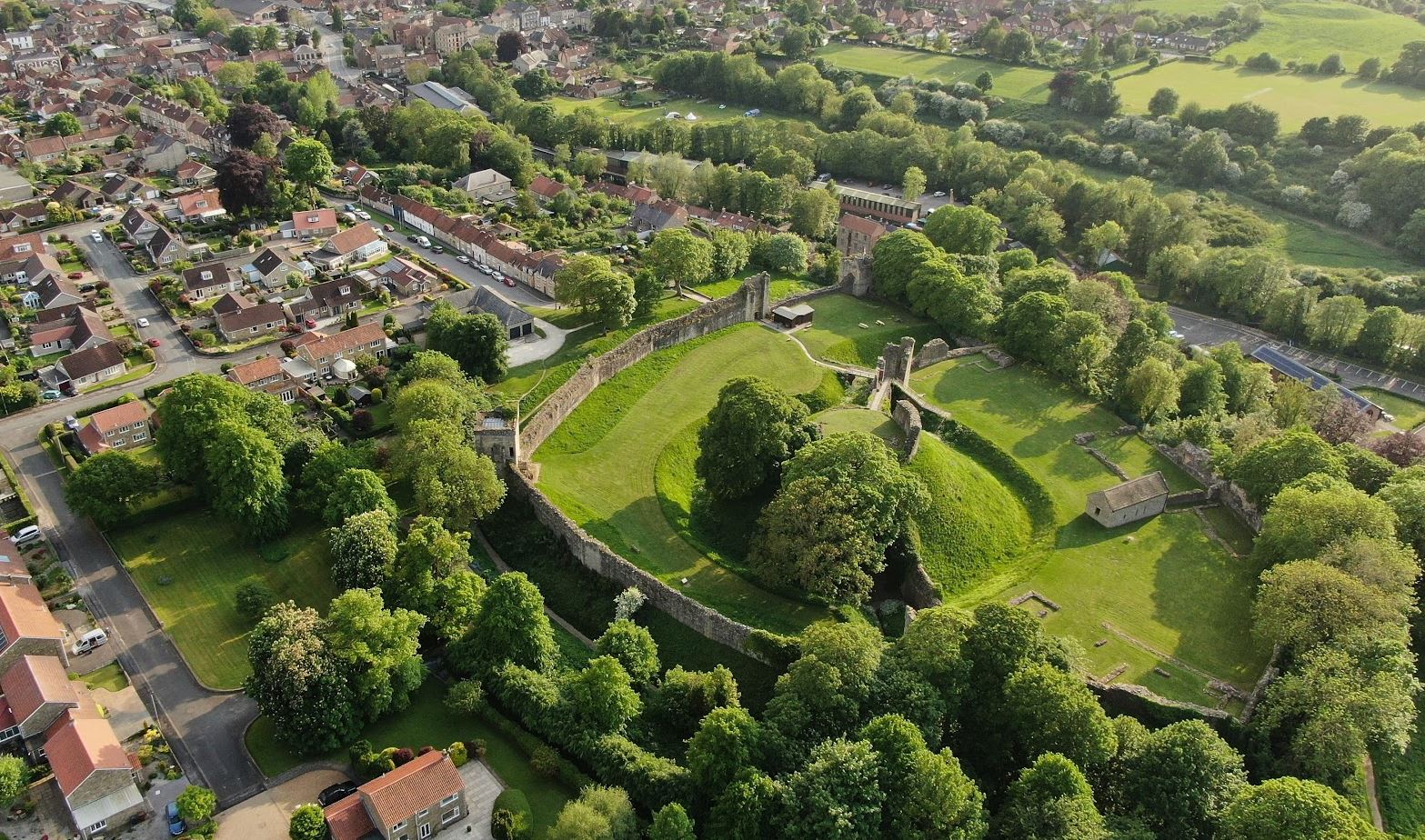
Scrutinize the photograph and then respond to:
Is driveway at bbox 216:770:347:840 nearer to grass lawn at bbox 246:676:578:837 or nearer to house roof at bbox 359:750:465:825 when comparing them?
grass lawn at bbox 246:676:578:837

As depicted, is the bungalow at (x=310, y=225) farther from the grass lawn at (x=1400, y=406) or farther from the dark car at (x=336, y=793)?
the grass lawn at (x=1400, y=406)

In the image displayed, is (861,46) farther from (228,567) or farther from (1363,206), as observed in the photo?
(228,567)

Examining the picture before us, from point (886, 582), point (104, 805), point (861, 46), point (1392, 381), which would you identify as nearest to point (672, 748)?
point (886, 582)

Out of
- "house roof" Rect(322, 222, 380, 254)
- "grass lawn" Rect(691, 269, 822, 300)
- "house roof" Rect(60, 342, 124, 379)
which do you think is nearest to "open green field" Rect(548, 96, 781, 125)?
"house roof" Rect(322, 222, 380, 254)

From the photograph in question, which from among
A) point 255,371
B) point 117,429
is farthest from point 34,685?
point 255,371

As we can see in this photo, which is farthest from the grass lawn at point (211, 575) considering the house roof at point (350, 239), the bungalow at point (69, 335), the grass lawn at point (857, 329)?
the grass lawn at point (857, 329)

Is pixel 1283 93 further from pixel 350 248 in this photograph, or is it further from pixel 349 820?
pixel 349 820
